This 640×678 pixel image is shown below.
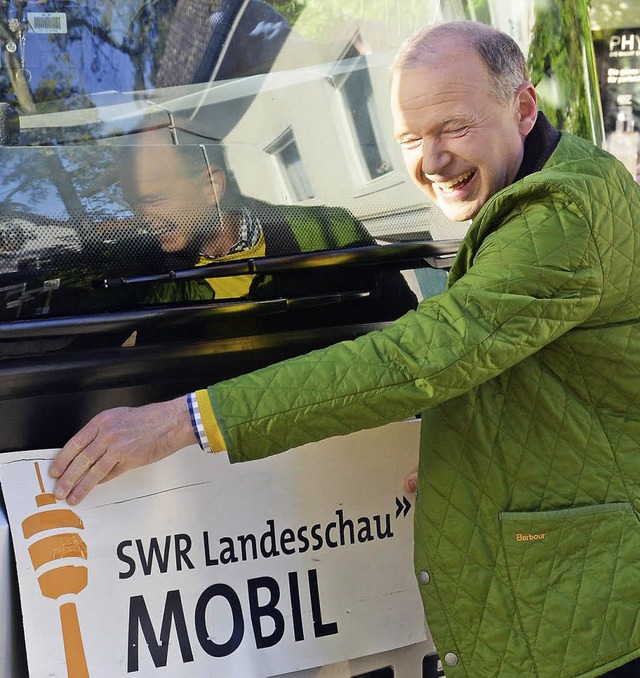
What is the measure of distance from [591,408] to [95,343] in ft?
3.03

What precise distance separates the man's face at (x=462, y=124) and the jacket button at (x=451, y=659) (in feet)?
2.68

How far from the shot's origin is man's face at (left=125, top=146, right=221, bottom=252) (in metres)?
1.84

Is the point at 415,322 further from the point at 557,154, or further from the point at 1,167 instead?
the point at 1,167

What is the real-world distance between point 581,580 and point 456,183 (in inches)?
29.5

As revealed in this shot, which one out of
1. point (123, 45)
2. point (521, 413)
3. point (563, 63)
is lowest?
point (521, 413)

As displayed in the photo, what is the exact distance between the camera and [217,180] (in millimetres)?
1913

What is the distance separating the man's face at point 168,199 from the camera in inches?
72.3

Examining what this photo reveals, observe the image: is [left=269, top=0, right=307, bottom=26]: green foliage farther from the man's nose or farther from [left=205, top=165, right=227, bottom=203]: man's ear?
the man's nose

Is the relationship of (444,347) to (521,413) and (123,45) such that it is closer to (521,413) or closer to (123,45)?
(521,413)

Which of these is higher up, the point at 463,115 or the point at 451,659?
the point at 463,115

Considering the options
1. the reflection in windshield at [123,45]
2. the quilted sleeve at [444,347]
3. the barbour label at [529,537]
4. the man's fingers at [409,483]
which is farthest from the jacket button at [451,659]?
the reflection in windshield at [123,45]

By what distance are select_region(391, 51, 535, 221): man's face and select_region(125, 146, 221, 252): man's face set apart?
449 millimetres

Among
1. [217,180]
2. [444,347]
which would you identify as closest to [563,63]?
[217,180]

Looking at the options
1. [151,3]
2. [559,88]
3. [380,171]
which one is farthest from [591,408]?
[151,3]
